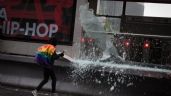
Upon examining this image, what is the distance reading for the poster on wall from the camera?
594 inches

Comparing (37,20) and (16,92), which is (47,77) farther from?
(37,20)

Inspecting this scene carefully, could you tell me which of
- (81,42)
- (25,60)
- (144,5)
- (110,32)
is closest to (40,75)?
Result: (25,60)

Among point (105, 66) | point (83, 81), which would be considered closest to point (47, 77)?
point (83, 81)

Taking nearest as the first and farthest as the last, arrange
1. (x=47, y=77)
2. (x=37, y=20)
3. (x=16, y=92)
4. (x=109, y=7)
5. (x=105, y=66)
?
(x=47, y=77) < (x=16, y=92) < (x=105, y=66) < (x=109, y=7) < (x=37, y=20)

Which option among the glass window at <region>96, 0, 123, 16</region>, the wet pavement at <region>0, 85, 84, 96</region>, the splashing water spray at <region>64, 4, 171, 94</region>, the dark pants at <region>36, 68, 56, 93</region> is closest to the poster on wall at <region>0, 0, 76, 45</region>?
the splashing water spray at <region>64, 4, 171, 94</region>

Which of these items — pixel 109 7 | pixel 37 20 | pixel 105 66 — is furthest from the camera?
pixel 37 20

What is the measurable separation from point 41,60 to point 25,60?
2006 millimetres

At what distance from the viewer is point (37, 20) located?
15.5 metres

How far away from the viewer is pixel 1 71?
15312 mm

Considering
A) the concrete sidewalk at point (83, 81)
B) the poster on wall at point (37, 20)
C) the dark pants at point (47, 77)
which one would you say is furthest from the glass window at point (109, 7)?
the dark pants at point (47, 77)

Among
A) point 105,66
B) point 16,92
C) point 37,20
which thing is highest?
point 37,20

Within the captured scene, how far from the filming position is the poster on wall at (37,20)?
15086 millimetres

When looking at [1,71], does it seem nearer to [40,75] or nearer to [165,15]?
[40,75]

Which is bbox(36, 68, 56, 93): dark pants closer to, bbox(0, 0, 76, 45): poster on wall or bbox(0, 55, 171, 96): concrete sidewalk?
bbox(0, 55, 171, 96): concrete sidewalk
